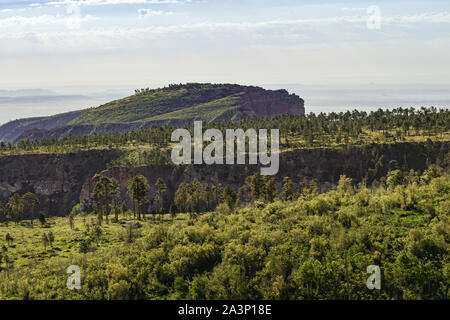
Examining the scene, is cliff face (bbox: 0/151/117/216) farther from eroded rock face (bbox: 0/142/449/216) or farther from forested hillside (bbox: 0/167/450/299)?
forested hillside (bbox: 0/167/450/299)

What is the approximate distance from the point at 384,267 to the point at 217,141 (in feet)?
430

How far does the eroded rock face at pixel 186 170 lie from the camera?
15162cm

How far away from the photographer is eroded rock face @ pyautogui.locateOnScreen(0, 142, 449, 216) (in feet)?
497

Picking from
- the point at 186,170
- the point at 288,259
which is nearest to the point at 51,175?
the point at 186,170

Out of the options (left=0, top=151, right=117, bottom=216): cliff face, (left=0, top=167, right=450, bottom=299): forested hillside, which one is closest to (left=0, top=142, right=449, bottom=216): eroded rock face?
(left=0, top=151, right=117, bottom=216): cliff face

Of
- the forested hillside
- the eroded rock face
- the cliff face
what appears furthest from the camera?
the cliff face

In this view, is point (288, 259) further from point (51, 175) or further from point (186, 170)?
point (51, 175)

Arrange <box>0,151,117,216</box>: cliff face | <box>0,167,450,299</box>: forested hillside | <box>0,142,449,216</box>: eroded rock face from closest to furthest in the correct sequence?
<box>0,167,450,299</box>: forested hillside < <box>0,142,449,216</box>: eroded rock face < <box>0,151,117,216</box>: cliff face

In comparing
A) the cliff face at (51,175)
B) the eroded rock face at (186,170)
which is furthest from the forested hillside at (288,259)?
the cliff face at (51,175)

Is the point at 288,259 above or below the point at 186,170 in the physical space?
below

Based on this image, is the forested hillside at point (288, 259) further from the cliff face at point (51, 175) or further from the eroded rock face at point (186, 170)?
A: the cliff face at point (51, 175)

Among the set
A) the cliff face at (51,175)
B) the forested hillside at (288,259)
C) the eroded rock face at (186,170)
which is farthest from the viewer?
the cliff face at (51,175)

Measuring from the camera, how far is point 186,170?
15888 centimetres
